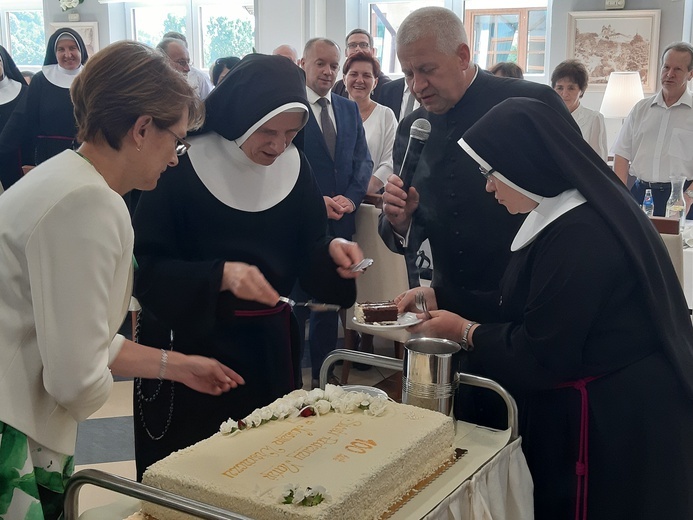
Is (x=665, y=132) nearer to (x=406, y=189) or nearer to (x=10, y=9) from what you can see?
(x=406, y=189)

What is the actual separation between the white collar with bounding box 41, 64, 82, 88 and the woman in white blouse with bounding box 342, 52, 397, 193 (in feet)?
6.33

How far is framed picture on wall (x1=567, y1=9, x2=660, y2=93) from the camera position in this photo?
27.4ft

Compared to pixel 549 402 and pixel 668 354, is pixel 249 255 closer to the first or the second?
pixel 549 402

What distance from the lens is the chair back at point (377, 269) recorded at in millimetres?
4352

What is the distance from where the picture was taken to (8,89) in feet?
20.2

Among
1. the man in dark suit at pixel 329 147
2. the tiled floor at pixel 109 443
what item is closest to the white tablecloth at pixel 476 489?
the tiled floor at pixel 109 443

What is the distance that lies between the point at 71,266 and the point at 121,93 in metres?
0.41

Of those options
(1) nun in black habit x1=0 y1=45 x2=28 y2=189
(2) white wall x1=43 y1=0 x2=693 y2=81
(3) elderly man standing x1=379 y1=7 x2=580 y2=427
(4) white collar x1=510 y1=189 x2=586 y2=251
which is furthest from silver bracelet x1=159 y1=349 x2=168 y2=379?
(2) white wall x1=43 y1=0 x2=693 y2=81

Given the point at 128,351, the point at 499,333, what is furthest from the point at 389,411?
the point at 128,351

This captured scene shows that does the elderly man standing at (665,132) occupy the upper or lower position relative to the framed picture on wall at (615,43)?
lower

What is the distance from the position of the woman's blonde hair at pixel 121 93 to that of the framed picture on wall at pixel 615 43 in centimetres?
776

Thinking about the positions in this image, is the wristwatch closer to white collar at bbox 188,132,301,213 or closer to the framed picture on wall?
white collar at bbox 188,132,301,213

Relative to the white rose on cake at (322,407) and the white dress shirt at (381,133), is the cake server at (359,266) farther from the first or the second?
the white dress shirt at (381,133)

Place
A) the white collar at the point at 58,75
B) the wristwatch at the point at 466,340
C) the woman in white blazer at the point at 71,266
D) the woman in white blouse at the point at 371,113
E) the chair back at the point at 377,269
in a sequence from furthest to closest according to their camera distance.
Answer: the white collar at the point at 58,75 → the woman in white blouse at the point at 371,113 → the chair back at the point at 377,269 → the wristwatch at the point at 466,340 → the woman in white blazer at the point at 71,266
